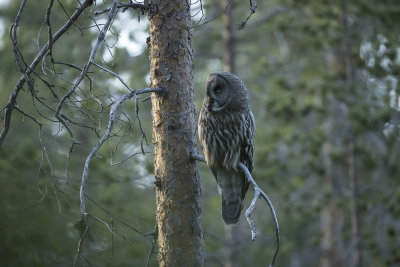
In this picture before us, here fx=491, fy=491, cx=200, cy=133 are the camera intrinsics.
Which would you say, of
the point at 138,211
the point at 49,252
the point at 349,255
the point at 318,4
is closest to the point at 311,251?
the point at 349,255

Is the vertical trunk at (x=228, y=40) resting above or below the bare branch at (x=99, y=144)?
above

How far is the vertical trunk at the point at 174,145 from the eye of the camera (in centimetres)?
382

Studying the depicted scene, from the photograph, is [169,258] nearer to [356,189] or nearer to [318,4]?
[356,189]

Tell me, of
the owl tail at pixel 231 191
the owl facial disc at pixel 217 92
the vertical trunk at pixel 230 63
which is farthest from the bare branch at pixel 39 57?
the vertical trunk at pixel 230 63

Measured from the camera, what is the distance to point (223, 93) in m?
4.50

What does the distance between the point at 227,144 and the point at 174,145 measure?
0.80 metres

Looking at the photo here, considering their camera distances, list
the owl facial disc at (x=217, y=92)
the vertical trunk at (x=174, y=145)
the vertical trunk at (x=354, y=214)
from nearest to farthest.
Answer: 1. the vertical trunk at (x=174, y=145)
2. the owl facial disc at (x=217, y=92)
3. the vertical trunk at (x=354, y=214)

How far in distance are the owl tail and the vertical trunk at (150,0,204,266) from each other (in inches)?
32.8

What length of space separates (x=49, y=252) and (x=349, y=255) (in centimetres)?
554

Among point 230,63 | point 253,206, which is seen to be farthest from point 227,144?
point 230,63

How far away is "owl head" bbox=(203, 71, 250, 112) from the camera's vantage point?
4480mm

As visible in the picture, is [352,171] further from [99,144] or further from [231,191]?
[99,144]

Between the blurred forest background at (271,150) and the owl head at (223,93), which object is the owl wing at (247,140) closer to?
the owl head at (223,93)

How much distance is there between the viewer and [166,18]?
3.87 m
